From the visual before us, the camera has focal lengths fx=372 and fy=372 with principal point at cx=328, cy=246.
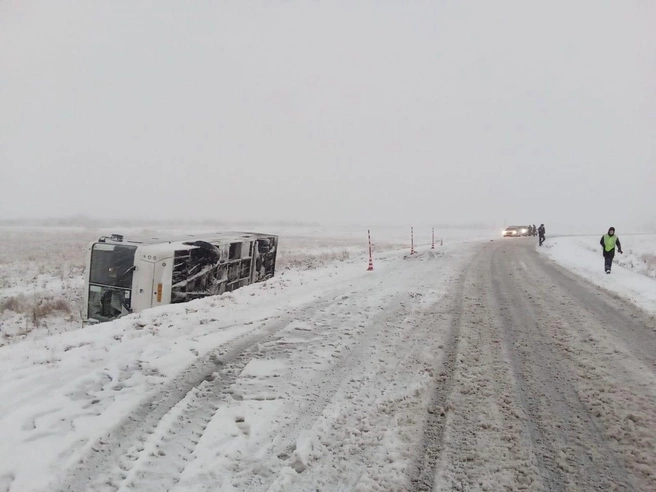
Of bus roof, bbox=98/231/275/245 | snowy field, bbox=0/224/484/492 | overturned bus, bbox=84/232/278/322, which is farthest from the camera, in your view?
bus roof, bbox=98/231/275/245

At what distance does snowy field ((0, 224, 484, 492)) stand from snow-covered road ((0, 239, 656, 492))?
16 mm

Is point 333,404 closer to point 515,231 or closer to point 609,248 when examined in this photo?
point 609,248

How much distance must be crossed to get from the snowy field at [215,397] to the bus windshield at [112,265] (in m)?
1.84

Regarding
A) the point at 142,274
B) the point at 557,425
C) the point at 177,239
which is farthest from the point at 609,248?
the point at 142,274

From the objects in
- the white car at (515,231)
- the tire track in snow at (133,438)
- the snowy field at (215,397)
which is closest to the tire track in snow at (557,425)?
the snowy field at (215,397)

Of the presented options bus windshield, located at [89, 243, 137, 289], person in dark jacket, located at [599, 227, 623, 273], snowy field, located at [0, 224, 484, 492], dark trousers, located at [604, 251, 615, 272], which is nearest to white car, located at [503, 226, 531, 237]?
person in dark jacket, located at [599, 227, 623, 273]

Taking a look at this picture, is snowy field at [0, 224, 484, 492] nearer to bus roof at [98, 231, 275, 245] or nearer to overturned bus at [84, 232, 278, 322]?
overturned bus at [84, 232, 278, 322]

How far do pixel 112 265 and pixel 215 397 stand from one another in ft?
19.0

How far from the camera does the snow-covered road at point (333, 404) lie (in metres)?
2.58

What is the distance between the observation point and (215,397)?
3.65m

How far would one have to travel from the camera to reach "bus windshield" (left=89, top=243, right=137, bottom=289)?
7934 mm

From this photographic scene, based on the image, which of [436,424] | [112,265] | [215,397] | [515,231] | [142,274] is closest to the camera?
[436,424]

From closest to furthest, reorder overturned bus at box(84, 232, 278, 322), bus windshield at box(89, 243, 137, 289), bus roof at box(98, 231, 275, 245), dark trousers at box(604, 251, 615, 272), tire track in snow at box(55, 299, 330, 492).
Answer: tire track in snow at box(55, 299, 330, 492) → overturned bus at box(84, 232, 278, 322) → bus windshield at box(89, 243, 137, 289) → bus roof at box(98, 231, 275, 245) → dark trousers at box(604, 251, 615, 272)

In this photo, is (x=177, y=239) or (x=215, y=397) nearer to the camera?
(x=215, y=397)
